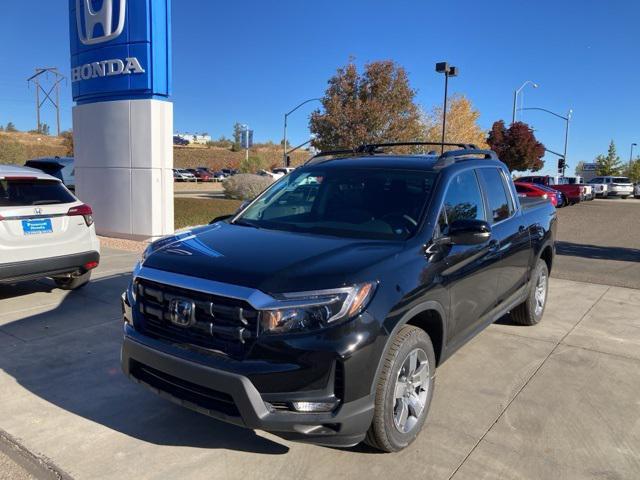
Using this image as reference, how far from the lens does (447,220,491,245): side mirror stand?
3.47 m

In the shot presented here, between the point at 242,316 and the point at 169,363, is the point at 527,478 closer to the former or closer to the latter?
the point at 242,316

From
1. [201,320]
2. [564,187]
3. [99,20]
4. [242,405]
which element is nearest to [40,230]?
[201,320]

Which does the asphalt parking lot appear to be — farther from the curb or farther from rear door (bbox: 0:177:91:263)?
rear door (bbox: 0:177:91:263)

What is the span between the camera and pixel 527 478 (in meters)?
2.99

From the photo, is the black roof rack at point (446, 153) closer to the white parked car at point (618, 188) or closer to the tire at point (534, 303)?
the tire at point (534, 303)

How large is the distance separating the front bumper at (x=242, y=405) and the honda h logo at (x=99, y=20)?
9.94m

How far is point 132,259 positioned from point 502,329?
638 centimetres

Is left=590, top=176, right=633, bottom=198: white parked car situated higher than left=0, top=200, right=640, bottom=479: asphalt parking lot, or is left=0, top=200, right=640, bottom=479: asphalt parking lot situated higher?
left=590, top=176, right=633, bottom=198: white parked car

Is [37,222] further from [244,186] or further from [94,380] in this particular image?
[244,186]

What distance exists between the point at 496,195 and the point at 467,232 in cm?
151

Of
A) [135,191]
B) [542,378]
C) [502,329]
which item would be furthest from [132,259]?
[542,378]

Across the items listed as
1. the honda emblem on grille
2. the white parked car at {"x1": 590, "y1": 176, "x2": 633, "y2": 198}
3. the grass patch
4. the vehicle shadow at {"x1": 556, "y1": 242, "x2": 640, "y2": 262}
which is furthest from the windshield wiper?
the white parked car at {"x1": 590, "y1": 176, "x2": 633, "y2": 198}

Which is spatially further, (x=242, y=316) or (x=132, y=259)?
(x=132, y=259)

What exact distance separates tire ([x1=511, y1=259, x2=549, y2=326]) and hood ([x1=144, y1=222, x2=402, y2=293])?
2936mm
